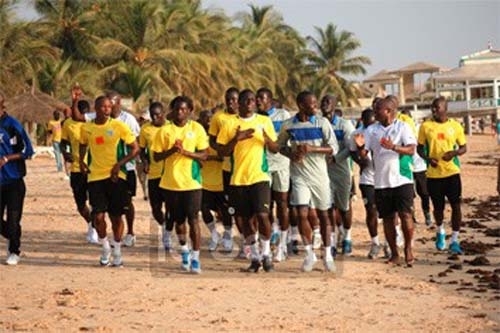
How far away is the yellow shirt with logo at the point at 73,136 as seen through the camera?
12609 mm

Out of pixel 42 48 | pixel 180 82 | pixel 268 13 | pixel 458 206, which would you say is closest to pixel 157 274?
pixel 458 206

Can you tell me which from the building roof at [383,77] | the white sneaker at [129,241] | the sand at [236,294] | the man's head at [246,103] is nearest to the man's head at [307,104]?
the man's head at [246,103]

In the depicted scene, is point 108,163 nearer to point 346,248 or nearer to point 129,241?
point 129,241

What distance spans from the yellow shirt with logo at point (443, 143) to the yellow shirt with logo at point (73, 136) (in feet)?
15.8

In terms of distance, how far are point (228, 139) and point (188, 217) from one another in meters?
1.00

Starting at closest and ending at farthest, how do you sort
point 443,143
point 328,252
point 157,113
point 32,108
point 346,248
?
point 328,252, point 346,248, point 443,143, point 157,113, point 32,108

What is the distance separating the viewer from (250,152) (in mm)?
10258

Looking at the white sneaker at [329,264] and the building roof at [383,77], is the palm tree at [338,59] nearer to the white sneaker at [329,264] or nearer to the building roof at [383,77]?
the building roof at [383,77]

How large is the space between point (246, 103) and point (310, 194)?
4.30 ft

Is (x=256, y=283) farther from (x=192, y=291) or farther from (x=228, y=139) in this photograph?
(x=228, y=139)

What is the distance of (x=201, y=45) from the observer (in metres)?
56.9

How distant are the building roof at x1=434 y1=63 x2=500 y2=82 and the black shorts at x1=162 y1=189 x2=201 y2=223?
6409cm

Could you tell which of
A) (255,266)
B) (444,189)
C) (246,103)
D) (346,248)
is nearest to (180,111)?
(246,103)

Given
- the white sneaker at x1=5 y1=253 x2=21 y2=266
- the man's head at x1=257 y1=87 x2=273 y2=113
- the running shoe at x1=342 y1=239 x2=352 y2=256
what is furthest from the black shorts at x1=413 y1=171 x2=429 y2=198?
the white sneaker at x1=5 y1=253 x2=21 y2=266
